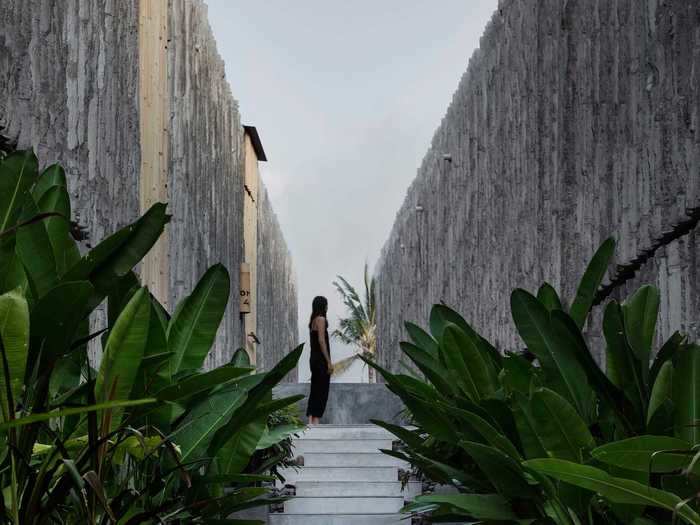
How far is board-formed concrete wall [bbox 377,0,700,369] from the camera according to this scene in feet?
9.24

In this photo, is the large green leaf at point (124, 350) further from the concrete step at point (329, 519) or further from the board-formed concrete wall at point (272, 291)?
the board-formed concrete wall at point (272, 291)

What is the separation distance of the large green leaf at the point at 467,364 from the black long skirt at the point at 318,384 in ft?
16.8

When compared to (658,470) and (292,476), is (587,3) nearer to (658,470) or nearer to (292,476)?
(658,470)

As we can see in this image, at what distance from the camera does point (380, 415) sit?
9.48 meters

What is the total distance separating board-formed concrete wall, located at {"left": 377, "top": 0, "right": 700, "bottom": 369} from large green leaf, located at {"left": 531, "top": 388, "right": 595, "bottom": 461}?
95 cm

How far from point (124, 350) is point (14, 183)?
0.39 m

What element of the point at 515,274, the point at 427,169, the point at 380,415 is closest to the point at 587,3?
the point at 515,274

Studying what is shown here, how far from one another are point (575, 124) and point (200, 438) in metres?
2.62

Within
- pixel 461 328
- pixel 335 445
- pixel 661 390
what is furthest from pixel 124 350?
pixel 335 445

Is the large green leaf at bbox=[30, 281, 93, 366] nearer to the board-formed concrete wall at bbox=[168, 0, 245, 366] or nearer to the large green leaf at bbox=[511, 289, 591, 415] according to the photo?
the large green leaf at bbox=[511, 289, 591, 415]

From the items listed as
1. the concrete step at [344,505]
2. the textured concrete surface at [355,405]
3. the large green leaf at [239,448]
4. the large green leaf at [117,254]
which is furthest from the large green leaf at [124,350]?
the textured concrete surface at [355,405]

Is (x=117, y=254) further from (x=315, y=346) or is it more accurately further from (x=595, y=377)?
(x=315, y=346)

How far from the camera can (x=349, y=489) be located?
16.9ft

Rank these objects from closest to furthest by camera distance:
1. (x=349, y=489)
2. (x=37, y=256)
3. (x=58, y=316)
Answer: (x=58, y=316) → (x=37, y=256) → (x=349, y=489)
